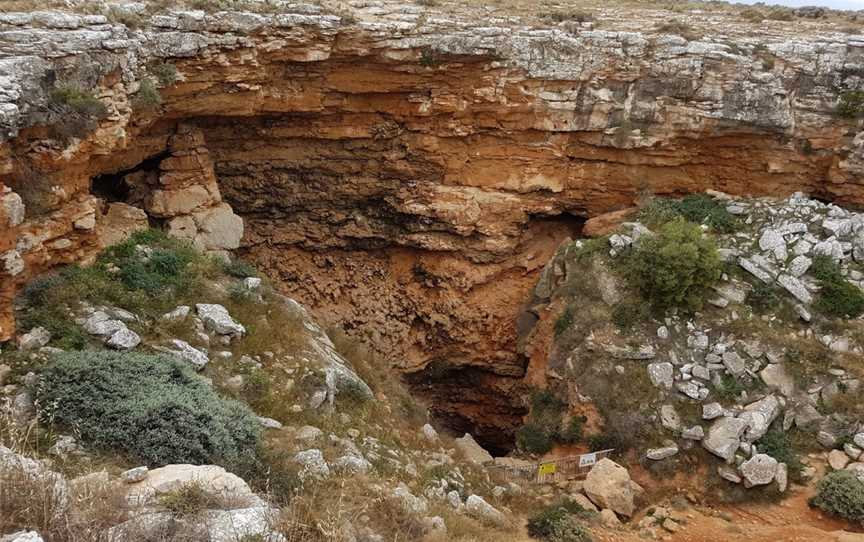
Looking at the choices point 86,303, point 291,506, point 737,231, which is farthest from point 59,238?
point 737,231

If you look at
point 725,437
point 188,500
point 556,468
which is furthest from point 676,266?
point 188,500

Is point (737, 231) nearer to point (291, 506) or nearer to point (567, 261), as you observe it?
point (567, 261)

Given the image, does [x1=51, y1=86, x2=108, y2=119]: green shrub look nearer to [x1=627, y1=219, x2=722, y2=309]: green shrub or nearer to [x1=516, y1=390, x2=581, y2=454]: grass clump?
[x1=516, y1=390, x2=581, y2=454]: grass clump

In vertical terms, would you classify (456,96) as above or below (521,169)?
above

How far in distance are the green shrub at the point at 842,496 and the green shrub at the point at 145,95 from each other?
12152mm

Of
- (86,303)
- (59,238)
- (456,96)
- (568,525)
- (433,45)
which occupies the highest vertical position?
(433,45)

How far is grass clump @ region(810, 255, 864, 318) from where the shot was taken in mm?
11859

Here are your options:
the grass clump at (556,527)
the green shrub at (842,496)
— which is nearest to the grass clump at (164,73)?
the grass clump at (556,527)

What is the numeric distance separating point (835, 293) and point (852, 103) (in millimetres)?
3835

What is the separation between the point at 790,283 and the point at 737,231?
1579mm

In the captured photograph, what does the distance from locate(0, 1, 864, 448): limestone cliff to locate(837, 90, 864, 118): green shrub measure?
27 cm

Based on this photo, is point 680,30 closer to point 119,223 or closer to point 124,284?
point 119,223

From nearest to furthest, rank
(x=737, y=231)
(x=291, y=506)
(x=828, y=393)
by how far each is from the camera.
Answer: (x=291, y=506) → (x=828, y=393) → (x=737, y=231)

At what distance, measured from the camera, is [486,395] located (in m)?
16.2
